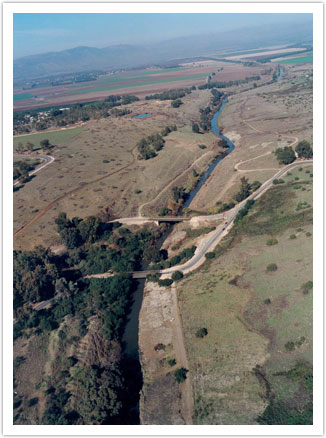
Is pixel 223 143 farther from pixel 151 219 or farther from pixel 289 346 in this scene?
pixel 289 346

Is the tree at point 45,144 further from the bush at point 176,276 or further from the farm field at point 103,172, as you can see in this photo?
the bush at point 176,276

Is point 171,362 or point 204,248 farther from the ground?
point 204,248

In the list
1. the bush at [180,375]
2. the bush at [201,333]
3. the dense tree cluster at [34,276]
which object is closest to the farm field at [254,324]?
the bush at [201,333]

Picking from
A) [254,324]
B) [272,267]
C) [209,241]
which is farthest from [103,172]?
[254,324]

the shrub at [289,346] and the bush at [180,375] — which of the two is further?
the bush at [180,375]

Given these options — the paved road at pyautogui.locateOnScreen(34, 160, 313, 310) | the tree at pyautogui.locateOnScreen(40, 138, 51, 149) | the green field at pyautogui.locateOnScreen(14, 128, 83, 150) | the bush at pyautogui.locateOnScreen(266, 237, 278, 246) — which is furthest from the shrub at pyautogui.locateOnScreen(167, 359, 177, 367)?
the green field at pyautogui.locateOnScreen(14, 128, 83, 150)

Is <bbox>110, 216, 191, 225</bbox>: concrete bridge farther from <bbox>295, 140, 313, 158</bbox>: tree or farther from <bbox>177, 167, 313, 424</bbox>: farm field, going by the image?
<bbox>295, 140, 313, 158</bbox>: tree

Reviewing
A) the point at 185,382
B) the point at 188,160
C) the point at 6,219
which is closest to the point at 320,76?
the point at 6,219
